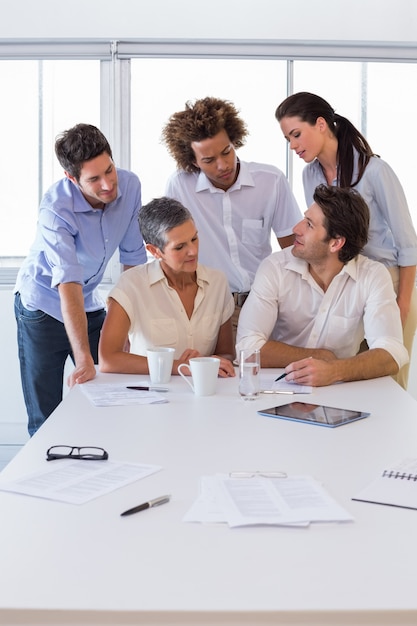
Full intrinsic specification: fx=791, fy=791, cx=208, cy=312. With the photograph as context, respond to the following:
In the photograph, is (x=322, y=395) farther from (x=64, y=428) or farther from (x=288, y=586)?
(x=288, y=586)

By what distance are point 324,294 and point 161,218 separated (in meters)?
0.63

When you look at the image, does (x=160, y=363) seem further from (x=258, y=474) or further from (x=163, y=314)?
(x=258, y=474)

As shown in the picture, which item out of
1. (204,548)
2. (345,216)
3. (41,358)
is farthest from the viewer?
(41,358)

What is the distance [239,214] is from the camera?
324 cm

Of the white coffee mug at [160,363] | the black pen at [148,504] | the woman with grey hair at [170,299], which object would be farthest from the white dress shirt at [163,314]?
the black pen at [148,504]

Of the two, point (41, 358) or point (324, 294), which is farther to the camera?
point (41, 358)

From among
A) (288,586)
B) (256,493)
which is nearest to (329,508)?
(256,493)

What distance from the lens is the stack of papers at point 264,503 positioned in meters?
1.29

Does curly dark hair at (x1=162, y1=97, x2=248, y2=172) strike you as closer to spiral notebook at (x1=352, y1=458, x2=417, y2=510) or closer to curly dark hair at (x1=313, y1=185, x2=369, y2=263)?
curly dark hair at (x1=313, y1=185, x2=369, y2=263)

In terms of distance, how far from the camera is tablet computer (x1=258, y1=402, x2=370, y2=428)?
1919 mm

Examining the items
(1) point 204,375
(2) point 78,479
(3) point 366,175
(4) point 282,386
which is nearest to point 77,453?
(2) point 78,479

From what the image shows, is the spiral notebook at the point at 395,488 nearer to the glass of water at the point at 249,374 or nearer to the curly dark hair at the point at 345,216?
the glass of water at the point at 249,374

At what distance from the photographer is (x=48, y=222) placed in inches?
118
